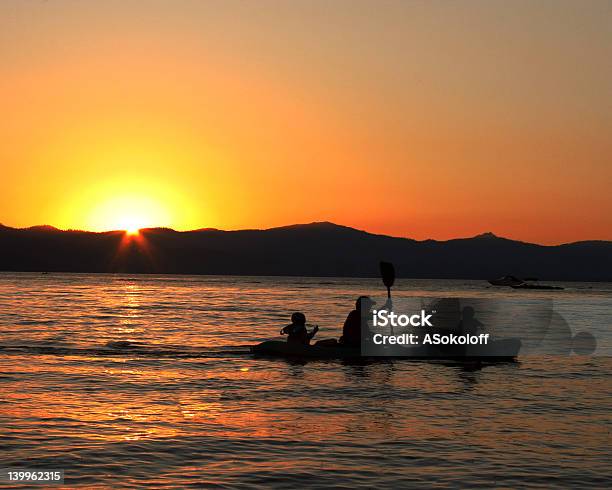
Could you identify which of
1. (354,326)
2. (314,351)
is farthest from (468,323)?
(314,351)

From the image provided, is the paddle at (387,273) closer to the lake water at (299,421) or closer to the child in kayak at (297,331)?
the lake water at (299,421)

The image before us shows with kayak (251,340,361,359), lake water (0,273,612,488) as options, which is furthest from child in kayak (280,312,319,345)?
lake water (0,273,612,488)

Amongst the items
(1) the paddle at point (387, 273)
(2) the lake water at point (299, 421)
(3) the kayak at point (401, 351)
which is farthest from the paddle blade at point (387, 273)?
(2) the lake water at point (299, 421)

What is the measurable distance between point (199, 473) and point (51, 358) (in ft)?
65.7

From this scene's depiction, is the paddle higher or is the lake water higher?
the paddle

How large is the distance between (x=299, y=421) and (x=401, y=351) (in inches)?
652

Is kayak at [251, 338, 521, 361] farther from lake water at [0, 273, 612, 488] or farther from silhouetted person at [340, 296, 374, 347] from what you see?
lake water at [0, 273, 612, 488]

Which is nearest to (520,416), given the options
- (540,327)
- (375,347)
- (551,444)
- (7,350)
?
(551,444)

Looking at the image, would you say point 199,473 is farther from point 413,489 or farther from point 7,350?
point 7,350

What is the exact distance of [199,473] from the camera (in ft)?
48.6

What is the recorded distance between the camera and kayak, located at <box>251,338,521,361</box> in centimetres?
3362

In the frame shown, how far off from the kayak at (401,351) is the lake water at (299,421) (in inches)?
27.0

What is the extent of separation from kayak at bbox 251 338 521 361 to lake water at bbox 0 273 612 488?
68cm

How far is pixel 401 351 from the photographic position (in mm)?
A: 36000
